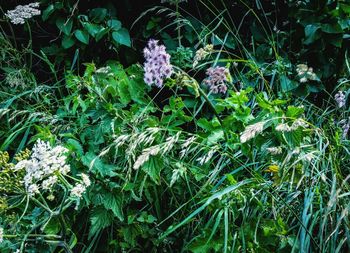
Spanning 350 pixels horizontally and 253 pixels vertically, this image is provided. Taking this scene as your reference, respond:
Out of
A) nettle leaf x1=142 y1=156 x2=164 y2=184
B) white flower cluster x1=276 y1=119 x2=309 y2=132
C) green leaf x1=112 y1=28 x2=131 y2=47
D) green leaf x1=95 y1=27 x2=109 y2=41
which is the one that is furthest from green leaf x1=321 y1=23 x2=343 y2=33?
nettle leaf x1=142 y1=156 x2=164 y2=184

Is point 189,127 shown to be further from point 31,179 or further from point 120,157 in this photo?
point 31,179

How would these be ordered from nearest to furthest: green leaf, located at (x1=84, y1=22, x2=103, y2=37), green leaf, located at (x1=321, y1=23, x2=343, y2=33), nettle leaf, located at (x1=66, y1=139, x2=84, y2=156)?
nettle leaf, located at (x1=66, y1=139, x2=84, y2=156)
green leaf, located at (x1=321, y1=23, x2=343, y2=33)
green leaf, located at (x1=84, y1=22, x2=103, y2=37)

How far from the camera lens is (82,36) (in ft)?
10.5

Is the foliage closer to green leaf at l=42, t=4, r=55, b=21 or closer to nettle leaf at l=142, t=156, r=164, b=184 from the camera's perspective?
nettle leaf at l=142, t=156, r=164, b=184

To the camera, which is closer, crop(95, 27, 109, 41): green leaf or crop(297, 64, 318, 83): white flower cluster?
crop(297, 64, 318, 83): white flower cluster

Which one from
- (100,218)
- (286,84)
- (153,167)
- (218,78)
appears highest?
(218,78)

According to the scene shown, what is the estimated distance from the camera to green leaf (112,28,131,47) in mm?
3207

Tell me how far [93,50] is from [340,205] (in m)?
1.80

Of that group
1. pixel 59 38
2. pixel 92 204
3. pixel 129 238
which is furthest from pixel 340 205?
pixel 59 38

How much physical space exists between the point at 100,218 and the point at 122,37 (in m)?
1.39

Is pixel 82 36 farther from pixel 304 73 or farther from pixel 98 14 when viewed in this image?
pixel 304 73

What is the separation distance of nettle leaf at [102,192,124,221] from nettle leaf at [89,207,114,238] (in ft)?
0.09

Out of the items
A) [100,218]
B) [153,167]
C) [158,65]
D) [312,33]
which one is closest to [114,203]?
[100,218]

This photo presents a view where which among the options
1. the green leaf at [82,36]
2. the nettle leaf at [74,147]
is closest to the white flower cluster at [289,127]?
the nettle leaf at [74,147]
